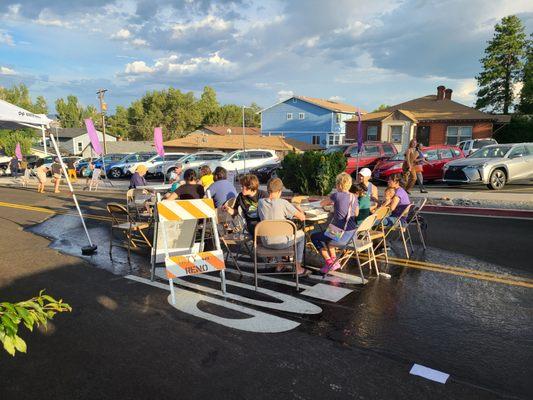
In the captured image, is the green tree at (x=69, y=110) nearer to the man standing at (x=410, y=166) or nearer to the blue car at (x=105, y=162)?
the blue car at (x=105, y=162)

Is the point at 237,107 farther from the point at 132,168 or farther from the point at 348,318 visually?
the point at 348,318

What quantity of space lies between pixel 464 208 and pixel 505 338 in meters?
8.39

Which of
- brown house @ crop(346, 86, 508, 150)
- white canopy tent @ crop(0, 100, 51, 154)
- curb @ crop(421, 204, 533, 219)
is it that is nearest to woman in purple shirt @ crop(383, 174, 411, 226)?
curb @ crop(421, 204, 533, 219)

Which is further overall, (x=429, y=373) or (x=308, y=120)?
(x=308, y=120)

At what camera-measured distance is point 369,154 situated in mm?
19375

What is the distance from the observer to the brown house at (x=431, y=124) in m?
31.7

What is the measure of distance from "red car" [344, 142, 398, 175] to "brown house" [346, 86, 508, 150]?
15.2 metres

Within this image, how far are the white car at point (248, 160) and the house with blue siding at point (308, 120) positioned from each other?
23959mm

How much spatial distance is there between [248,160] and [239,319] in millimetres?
19927

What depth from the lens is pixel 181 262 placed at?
4.87 m

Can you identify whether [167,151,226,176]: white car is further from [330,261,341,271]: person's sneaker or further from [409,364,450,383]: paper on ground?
[409,364,450,383]: paper on ground

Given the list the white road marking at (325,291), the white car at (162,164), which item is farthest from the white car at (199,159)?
the white road marking at (325,291)

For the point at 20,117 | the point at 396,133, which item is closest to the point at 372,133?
the point at 396,133

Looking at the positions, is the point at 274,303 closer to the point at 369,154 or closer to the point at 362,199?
the point at 362,199
